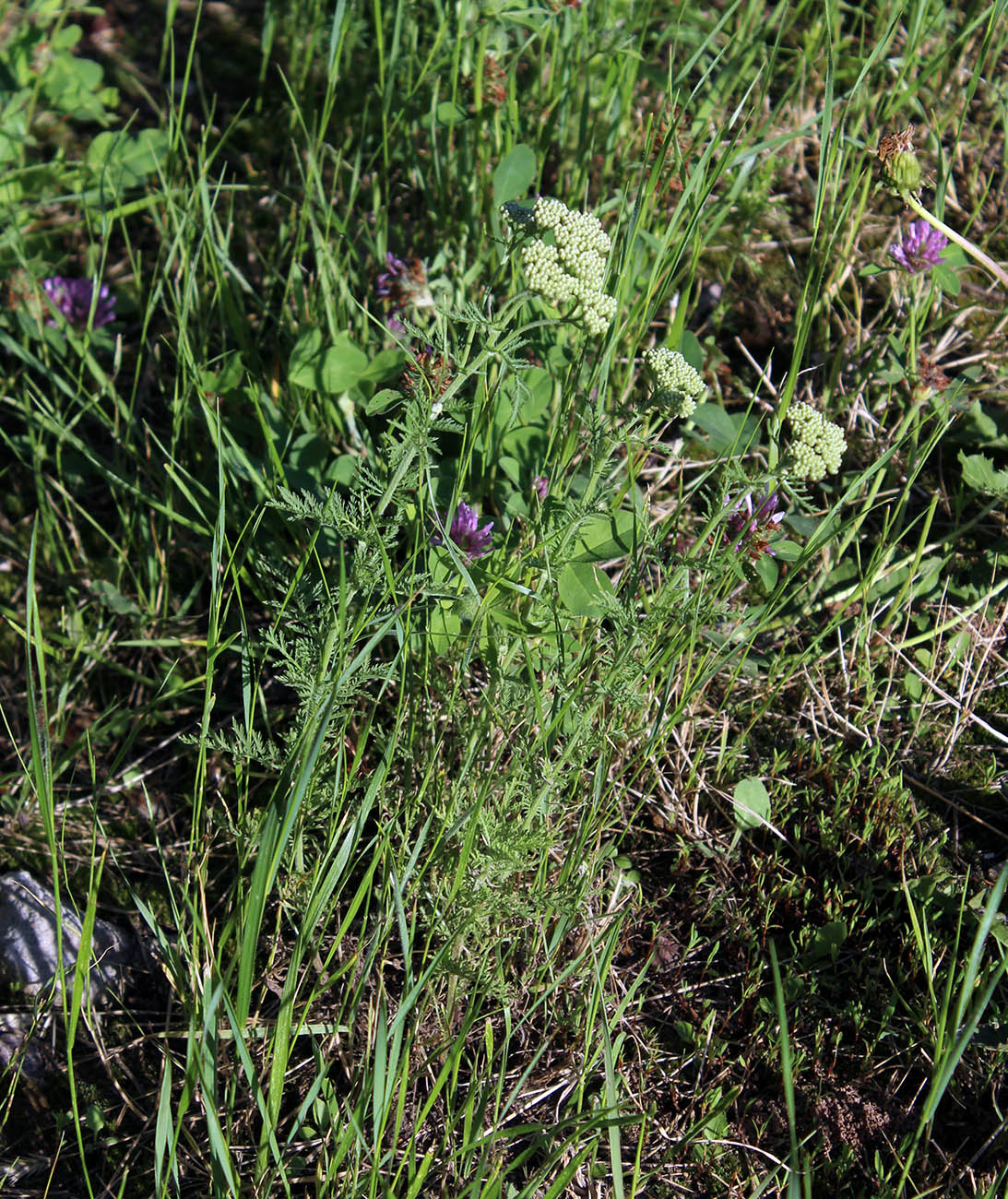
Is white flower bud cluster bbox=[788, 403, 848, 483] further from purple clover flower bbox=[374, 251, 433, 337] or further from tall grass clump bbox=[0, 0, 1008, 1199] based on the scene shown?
purple clover flower bbox=[374, 251, 433, 337]

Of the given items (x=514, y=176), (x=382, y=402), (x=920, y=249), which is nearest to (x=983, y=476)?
(x=920, y=249)

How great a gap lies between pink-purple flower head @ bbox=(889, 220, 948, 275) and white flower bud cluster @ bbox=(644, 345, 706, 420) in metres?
1.18

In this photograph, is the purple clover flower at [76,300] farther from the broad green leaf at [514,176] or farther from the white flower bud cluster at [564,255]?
the white flower bud cluster at [564,255]

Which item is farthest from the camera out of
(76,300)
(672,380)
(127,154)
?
(127,154)

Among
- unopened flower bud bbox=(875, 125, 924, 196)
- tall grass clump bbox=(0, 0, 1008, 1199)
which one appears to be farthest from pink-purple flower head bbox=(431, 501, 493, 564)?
unopened flower bud bbox=(875, 125, 924, 196)

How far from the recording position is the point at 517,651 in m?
2.12

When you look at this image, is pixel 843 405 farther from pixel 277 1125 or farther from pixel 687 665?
pixel 277 1125

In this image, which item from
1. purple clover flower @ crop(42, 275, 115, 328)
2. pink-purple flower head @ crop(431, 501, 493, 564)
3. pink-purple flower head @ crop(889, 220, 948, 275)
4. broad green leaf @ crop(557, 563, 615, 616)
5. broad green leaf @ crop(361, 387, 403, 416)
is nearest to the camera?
broad green leaf @ crop(361, 387, 403, 416)

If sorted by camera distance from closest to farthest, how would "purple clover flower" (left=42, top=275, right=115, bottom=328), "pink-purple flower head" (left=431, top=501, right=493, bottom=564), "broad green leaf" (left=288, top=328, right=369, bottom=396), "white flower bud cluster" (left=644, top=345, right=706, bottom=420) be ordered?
"white flower bud cluster" (left=644, top=345, right=706, bottom=420), "pink-purple flower head" (left=431, top=501, right=493, bottom=564), "broad green leaf" (left=288, top=328, right=369, bottom=396), "purple clover flower" (left=42, top=275, right=115, bottom=328)

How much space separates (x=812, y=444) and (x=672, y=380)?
0.28 metres

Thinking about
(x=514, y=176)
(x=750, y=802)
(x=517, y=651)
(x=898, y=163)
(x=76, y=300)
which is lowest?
(x=750, y=802)

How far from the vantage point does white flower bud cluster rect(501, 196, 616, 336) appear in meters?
1.72

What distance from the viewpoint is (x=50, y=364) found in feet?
9.41

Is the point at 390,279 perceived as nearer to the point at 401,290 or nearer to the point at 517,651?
the point at 401,290
